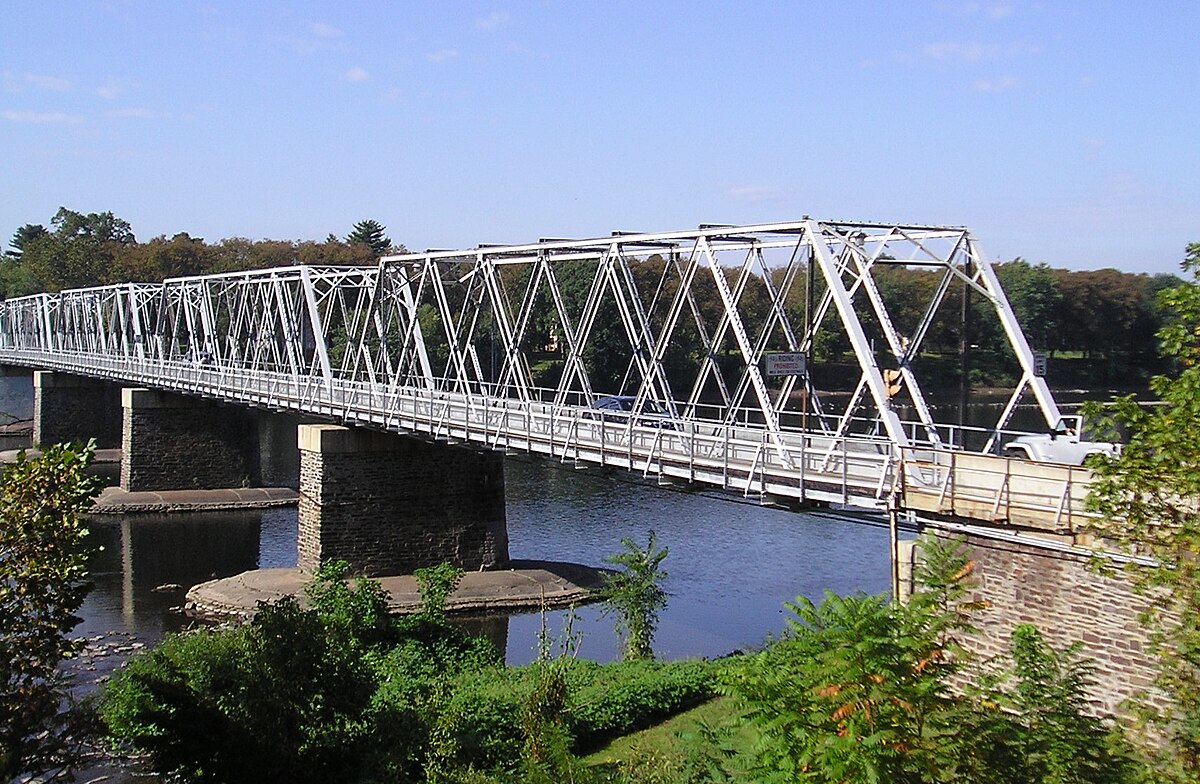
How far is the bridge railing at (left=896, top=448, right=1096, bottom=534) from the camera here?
59.3ft

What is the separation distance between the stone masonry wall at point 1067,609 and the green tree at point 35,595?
10.5 meters

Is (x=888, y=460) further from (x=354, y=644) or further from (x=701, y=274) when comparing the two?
(x=701, y=274)

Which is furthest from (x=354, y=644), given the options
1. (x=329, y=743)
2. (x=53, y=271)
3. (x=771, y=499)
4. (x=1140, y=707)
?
(x=53, y=271)

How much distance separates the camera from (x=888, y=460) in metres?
20.8

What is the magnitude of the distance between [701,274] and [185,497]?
153ft

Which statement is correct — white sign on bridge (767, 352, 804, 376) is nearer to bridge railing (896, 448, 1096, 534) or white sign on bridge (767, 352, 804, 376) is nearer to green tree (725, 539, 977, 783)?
bridge railing (896, 448, 1096, 534)

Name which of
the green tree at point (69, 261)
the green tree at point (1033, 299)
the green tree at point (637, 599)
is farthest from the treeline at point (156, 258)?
A: the green tree at point (637, 599)

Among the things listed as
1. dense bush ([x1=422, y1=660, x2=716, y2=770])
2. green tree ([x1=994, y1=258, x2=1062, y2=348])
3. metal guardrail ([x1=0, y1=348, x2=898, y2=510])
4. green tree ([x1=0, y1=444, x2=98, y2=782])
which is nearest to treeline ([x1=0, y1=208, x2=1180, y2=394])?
green tree ([x1=994, y1=258, x2=1062, y2=348])

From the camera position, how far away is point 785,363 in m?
23.5

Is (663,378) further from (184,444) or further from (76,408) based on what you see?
(76,408)

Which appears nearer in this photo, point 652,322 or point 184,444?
point 652,322

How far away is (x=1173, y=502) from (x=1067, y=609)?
18.2 ft

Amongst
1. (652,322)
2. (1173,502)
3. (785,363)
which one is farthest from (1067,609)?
(652,322)

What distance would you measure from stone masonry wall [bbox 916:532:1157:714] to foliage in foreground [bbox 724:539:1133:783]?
13.4 ft
